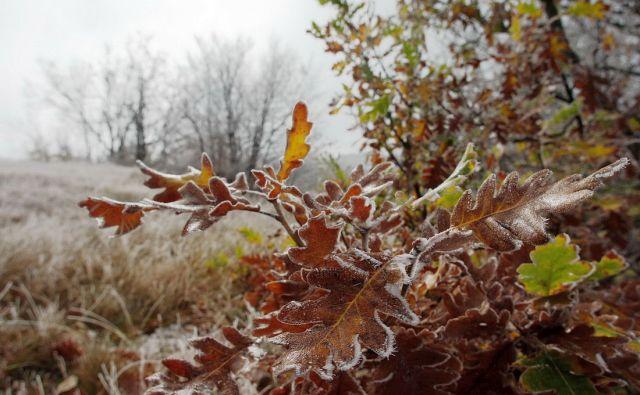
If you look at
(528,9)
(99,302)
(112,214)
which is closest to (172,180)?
(112,214)

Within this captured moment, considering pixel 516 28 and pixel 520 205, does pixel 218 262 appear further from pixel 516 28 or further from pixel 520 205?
pixel 520 205

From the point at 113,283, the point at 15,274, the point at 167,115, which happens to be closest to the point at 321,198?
the point at 113,283

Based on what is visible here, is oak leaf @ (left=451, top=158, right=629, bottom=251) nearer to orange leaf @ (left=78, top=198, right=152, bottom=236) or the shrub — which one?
the shrub

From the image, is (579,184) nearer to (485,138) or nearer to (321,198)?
(321,198)

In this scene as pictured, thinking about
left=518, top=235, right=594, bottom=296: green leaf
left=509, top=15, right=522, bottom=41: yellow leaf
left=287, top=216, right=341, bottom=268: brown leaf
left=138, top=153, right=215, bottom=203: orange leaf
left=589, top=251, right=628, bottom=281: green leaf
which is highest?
left=509, top=15, right=522, bottom=41: yellow leaf

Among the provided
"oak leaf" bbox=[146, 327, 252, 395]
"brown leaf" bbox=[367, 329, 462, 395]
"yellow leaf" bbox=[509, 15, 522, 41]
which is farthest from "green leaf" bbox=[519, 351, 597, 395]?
"yellow leaf" bbox=[509, 15, 522, 41]

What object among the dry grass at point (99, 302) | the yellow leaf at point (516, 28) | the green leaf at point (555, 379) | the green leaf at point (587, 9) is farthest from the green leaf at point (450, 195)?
the green leaf at point (587, 9)
